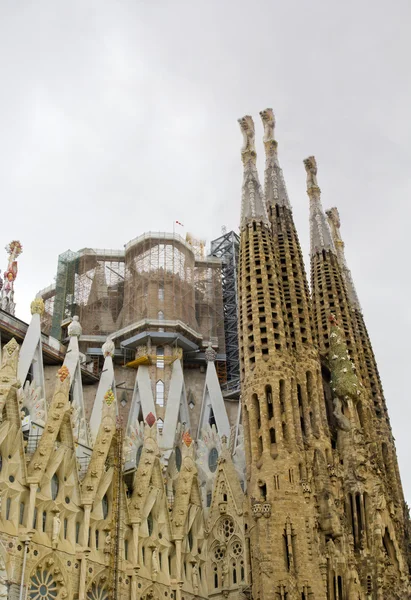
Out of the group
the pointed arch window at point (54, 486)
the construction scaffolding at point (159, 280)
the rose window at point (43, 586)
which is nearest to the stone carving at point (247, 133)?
the construction scaffolding at point (159, 280)

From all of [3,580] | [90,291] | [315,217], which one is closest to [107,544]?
[3,580]

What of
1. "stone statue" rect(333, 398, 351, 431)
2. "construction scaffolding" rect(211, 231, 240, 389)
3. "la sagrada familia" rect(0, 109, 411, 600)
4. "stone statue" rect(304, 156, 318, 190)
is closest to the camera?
"la sagrada familia" rect(0, 109, 411, 600)

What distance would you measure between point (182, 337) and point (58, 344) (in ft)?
22.0

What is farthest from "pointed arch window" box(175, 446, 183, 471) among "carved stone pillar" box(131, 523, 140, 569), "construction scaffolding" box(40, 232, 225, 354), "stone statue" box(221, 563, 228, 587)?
"carved stone pillar" box(131, 523, 140, 569)

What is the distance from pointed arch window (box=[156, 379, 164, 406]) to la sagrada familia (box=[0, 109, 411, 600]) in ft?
0.34

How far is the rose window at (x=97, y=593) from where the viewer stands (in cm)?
2578

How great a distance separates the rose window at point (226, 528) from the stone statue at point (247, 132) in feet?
65.3

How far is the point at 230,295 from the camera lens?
47594mm

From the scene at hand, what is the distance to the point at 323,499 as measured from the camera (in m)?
30.2

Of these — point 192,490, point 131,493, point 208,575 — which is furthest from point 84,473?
point 208,575

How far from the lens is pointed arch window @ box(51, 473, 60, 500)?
26.0m

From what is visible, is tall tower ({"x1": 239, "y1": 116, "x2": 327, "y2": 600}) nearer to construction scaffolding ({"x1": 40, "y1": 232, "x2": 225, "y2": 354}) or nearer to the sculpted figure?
the sculpted figure

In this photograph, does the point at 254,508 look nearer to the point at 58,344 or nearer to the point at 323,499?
the point at 323,499

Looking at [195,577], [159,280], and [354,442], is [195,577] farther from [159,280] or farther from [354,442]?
[159,280]
